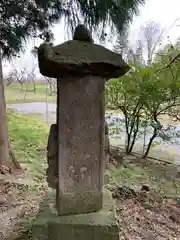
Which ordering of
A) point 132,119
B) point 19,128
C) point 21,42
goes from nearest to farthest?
point 21,42
point 132,119
point 19,128

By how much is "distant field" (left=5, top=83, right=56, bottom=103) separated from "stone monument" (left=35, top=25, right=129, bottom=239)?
34.8ft

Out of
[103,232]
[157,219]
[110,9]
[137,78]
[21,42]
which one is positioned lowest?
[157,219]

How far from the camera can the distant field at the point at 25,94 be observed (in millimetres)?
13346

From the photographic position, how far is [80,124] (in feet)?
4.86

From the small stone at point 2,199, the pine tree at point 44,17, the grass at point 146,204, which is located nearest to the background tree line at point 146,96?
the grass at point 146,204

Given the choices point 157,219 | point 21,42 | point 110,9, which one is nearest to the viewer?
point 157,219

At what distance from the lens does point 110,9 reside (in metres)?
2.80

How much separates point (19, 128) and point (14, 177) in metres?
3.77

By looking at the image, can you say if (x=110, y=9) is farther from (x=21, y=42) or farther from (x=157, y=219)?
(x=157, y=219)

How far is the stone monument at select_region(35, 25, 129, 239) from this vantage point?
1.42 metres

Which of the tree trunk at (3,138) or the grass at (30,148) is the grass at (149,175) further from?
the tree trunk at (3,138)

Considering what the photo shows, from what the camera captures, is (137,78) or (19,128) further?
(19,128)

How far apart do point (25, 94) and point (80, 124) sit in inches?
518

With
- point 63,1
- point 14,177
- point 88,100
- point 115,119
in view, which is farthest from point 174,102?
point 88,100
